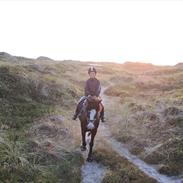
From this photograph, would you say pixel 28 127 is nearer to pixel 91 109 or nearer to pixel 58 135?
pixel 58 135

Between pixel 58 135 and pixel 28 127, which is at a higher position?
pixel 28 127

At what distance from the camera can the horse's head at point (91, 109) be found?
61.4ft

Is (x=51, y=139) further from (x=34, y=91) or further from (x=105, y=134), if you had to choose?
(x=34, y=91)

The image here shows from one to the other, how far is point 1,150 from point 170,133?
36.2ft

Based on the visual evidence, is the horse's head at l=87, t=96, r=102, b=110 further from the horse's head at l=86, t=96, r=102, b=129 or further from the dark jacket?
the dark jacket

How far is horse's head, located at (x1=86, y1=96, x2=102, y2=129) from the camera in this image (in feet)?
61.4

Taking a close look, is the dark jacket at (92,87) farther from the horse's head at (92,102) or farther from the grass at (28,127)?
the grass at (28,127)

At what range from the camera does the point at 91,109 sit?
18.9 metres

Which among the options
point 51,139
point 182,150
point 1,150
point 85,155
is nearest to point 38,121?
point 51,139

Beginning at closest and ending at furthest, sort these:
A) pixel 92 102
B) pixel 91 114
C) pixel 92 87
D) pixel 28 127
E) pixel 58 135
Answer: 1. pixel 91 114
2. pixel 92 102
3. pixel 92 87
4. pixel 58 135
5. pixel 28 127

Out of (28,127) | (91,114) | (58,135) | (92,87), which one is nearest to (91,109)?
(91,114)

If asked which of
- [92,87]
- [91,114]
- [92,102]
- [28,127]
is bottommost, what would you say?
[28,127]

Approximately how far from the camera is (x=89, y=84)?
19.8 metres

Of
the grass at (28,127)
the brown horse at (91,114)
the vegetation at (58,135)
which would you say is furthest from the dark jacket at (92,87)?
the grass at (28,127)
